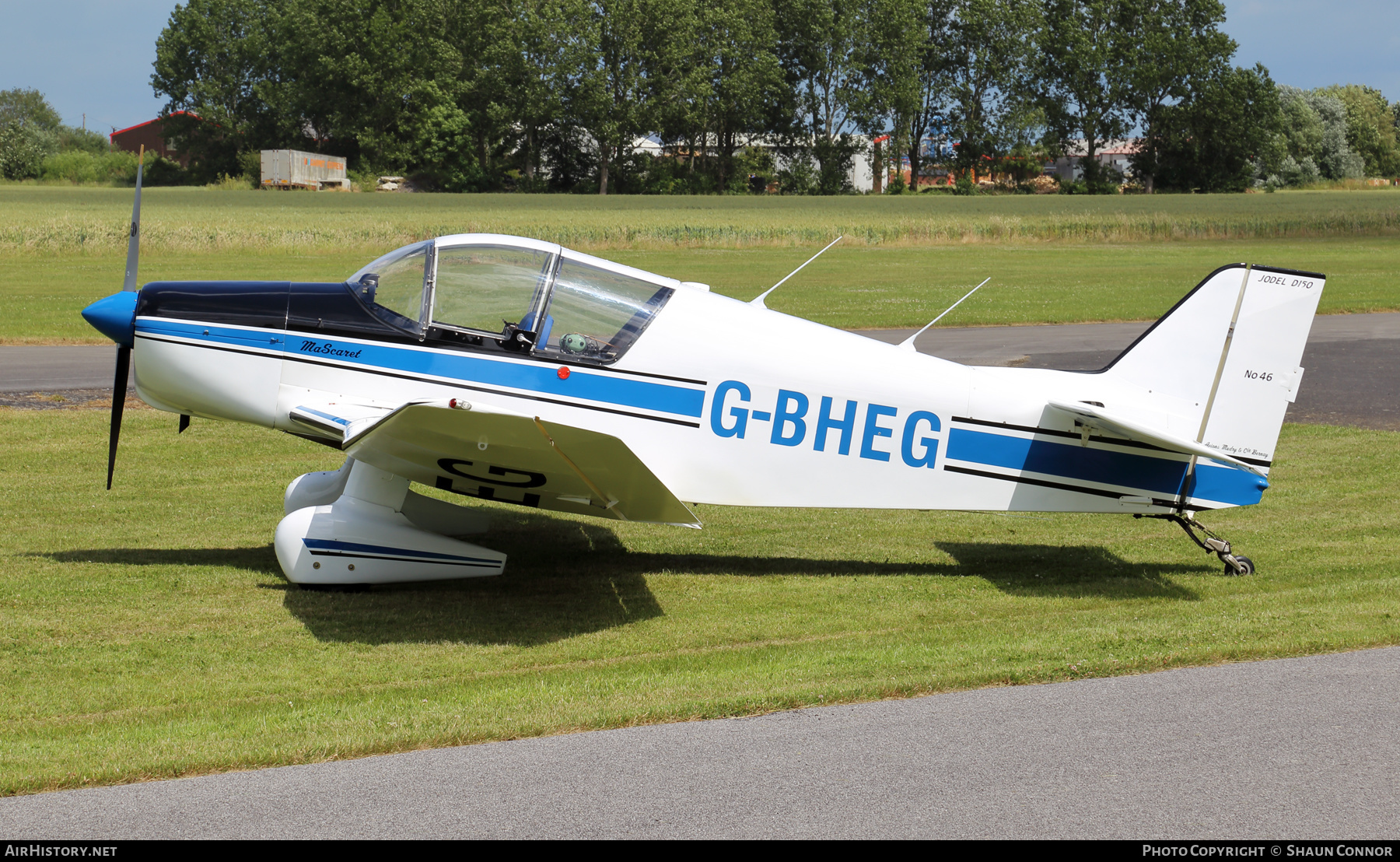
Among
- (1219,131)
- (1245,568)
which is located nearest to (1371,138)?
(1219,131)

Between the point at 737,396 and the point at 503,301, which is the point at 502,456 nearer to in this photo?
Answer: the point at 503,301

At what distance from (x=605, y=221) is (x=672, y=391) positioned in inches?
1723

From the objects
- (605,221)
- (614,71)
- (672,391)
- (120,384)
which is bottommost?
(120,384)

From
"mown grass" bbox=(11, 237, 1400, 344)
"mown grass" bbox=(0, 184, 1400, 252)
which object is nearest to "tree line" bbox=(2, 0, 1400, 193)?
"mown grass" bbox=(0, 184, 1400, 252)

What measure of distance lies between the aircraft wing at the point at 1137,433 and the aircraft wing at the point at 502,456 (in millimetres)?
2601

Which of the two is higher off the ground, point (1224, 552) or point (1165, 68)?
point (1165, 68)

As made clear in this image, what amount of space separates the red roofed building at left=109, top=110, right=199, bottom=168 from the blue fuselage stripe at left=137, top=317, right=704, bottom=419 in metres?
108

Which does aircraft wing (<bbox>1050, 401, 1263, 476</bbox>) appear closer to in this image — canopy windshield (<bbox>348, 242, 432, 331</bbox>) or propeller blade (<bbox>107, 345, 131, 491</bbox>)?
canopy windshield (<bbox>348, 242, 432, 331</bbox>)

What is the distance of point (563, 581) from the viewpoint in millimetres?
7746

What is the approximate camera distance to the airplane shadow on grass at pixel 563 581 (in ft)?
22.1

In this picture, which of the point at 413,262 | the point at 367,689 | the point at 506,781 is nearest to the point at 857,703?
the point at 506,781

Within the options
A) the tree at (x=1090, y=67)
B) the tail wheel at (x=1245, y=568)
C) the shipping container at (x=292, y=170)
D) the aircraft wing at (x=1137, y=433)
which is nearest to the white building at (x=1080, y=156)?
the tree at (x=1090, y=67)

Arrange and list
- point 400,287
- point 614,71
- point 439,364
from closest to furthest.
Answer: point 439,364 < point 400,287 < point 614,71

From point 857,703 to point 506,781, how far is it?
5.86ft
